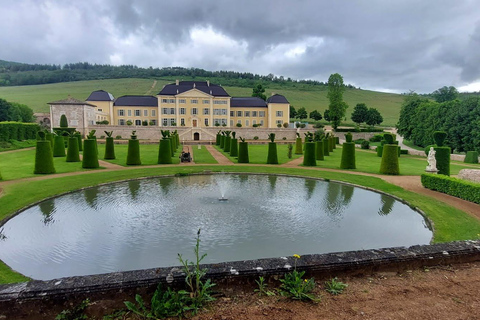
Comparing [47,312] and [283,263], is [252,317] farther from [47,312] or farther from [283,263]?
A: [47,312]

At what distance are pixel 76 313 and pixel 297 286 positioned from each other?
279 centimetres

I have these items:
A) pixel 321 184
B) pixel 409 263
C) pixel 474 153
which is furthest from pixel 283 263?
pixel 474 153

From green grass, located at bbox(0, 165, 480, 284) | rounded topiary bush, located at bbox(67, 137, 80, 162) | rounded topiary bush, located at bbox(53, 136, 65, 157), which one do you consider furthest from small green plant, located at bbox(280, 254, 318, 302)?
rounded topiary bush, located at bbox(53, 136, 65, 157)

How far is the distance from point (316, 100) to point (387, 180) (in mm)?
93515

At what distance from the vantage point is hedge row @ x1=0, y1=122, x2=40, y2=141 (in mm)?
34197

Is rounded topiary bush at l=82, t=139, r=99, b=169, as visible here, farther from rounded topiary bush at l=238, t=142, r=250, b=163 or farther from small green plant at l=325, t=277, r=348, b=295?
small green plant at l=325, t=277, r=348, b=295

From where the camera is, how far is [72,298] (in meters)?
3.60

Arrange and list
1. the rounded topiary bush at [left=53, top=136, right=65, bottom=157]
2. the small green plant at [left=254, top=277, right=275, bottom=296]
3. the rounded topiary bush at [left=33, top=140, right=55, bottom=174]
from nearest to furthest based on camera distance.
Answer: the small green plant at [left=254, top=277, right=275, bottom=296], the rounded topiary bush at [left=33, top=140, right=55, bottom=174], the rounded topiary bush at [left=53, top=136, right=65, bottom=157]

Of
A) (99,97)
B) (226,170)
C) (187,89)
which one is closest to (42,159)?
(226,170)

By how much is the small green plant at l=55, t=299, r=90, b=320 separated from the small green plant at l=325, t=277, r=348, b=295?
10.4 feet

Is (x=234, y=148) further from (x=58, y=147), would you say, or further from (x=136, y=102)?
(x=136, y=102)

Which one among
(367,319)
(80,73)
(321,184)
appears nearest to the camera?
(367,319)

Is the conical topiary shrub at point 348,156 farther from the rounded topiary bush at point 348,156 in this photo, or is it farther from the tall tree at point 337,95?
the tall tree at point 337,95

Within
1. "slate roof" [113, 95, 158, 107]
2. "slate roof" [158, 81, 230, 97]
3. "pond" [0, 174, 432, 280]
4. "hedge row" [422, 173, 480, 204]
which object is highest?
"slate roof" [158, 81, 230, 97]
